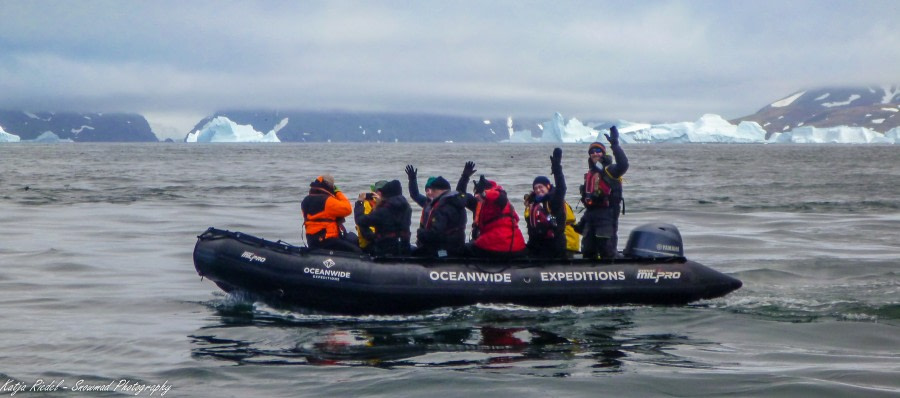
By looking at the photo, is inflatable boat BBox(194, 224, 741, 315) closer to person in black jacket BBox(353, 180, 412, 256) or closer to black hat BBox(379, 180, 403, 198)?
person in black jacket BBox(353, 180, 412, 256)

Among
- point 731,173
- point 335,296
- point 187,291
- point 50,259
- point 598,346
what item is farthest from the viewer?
point 731,173

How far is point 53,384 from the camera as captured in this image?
763cm

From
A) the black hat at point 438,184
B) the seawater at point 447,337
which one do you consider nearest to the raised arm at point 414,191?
the black hat at point 438,184

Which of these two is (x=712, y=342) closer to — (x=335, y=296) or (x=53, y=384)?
(x=335, y=296)

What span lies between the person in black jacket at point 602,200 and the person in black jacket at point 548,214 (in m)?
0.44

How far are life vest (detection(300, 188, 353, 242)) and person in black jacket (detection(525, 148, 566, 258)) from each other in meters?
2.07

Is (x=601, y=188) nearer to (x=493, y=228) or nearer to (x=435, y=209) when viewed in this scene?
(x=493, y=228)

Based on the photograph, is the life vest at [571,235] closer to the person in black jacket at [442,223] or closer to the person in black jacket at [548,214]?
the person in black jacket at [548,214]

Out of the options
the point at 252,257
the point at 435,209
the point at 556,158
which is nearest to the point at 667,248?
the point at 556,158

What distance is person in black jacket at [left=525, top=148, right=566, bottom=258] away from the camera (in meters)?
10.4

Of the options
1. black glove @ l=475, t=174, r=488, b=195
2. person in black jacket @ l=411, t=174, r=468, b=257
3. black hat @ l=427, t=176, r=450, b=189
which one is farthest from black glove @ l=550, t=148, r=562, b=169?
black hat @ l=427, t=176, r=450, b=189

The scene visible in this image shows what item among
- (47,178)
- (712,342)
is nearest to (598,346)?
(712,342)

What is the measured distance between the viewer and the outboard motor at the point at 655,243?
11.4m

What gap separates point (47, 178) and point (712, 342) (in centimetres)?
3604
